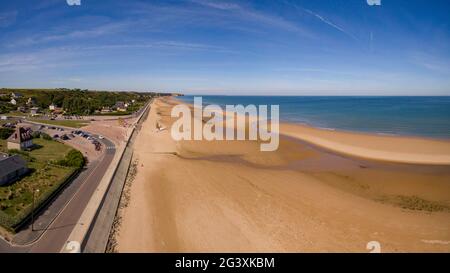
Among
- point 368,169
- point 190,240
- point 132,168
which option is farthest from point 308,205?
point 132,168

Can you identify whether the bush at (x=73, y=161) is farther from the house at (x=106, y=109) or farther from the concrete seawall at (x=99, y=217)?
the house at (x=106, y=109)

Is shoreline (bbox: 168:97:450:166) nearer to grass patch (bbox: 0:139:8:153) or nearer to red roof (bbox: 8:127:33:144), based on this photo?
red roof (bbox: 8:127:33:144)

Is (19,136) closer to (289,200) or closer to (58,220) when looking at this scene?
(58,220)

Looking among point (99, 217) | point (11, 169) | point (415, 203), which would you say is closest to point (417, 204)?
point (415, 203)

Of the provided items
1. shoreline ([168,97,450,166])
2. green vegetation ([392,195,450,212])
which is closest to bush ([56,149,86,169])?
green vegetation ([392,195,450,212])
